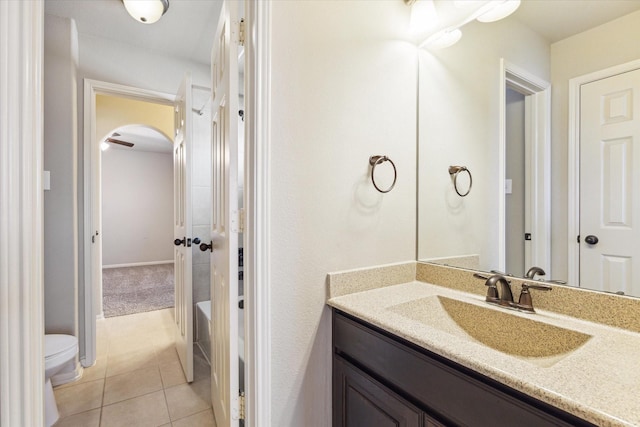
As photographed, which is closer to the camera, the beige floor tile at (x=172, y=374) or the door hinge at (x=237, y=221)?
the door hinge at (x=237, y=221)

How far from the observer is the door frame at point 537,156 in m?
1.12

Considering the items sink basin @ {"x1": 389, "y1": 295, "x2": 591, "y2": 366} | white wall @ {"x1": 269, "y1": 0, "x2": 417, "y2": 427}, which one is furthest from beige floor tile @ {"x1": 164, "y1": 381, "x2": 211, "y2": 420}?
sink basin @ {"x1": 389, "y1": 295, "x2": 591, "y2": 366}

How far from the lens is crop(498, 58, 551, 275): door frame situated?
44.0 inches

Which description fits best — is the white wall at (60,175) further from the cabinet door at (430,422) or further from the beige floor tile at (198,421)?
the cabinet door at (430,422)

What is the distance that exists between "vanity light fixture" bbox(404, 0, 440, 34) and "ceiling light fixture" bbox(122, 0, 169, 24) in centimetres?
152

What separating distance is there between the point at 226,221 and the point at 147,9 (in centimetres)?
161

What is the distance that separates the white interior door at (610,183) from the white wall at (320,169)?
0.67 meters

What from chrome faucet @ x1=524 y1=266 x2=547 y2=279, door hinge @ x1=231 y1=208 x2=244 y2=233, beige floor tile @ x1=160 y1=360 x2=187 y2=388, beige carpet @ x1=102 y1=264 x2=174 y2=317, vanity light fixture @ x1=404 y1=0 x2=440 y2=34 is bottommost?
beige floor tile @ x1=160 y1=360 x2=187 y2=388

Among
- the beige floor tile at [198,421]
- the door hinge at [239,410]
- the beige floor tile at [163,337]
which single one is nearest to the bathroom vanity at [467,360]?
the door hinge at [239,410]

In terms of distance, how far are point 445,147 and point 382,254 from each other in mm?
614

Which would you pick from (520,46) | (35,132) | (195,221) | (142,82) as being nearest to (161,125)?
(142,82)

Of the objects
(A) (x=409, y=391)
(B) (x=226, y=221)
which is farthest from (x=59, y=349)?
(A) (x=409, y=391)

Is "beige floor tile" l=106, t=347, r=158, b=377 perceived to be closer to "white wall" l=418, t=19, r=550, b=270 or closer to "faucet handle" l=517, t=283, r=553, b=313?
"white wall" l=418, t=19, r=550, b=270

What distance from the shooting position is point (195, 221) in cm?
261
